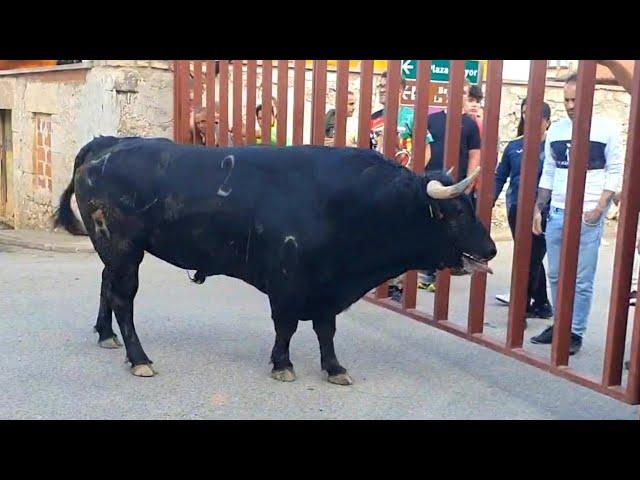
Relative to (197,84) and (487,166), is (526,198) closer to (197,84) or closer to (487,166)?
(487,166)

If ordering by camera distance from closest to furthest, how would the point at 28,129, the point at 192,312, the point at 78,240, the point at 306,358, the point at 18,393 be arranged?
the point at 18,393, the point at 306,358, the point at 192,312, the point at 78,240, the point at 28,129

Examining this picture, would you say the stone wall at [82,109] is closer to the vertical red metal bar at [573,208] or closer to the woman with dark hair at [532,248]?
the woman with dark hair at [532,248]

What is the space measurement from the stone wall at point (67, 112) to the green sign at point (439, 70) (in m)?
3.09

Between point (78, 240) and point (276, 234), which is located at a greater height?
point (276, 234)

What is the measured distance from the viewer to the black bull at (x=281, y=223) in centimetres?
428

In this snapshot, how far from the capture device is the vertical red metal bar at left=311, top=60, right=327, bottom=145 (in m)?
6.41

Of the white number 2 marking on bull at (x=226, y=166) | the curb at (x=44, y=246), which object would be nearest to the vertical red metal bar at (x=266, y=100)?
the curb at (x=44, y=246)

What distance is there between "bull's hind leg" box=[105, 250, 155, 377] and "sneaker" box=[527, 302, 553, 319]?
3.07 m

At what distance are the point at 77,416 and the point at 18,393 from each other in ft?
1.67

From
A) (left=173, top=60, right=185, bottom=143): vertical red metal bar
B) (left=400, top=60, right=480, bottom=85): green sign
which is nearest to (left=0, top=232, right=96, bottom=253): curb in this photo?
(left=173, top=60, right=185, bottom=143): vertical red metal bar

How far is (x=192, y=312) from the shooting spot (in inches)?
239

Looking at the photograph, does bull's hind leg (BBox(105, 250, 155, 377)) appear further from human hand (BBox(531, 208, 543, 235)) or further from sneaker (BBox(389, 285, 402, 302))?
human hand (BBox(531, 208, 543, 235))
